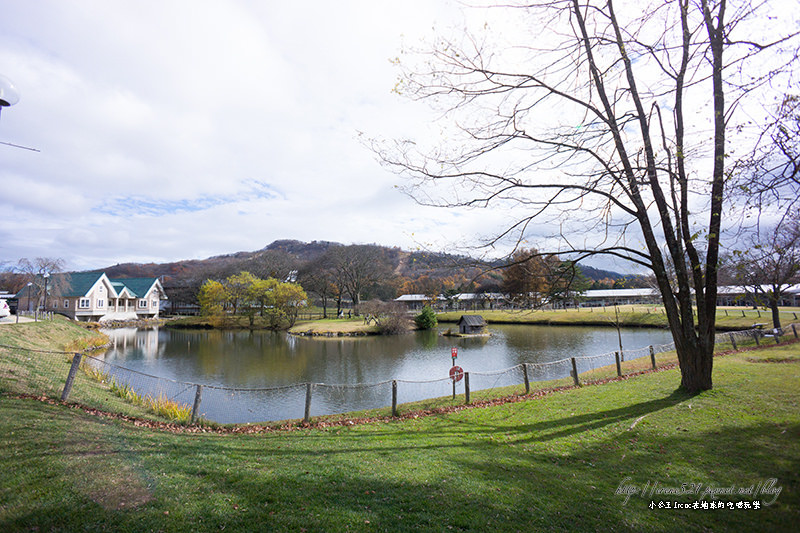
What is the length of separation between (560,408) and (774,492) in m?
5.80

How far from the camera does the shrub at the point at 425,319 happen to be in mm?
50688

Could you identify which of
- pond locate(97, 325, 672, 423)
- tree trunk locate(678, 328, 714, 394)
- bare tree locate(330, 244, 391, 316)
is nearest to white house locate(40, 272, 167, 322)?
pond locate(97, 325, 672, 423)

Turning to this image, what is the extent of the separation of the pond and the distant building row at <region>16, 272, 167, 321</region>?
21.8 metres

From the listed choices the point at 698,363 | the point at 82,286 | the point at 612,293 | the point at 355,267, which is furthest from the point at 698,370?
the point at 612,293

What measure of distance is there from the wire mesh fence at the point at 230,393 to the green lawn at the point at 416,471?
65.6 inches

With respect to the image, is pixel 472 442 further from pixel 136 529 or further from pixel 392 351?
Answer: pixel 392 351

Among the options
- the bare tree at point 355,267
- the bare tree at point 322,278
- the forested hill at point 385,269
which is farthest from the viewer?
the bare tree at point 322,278

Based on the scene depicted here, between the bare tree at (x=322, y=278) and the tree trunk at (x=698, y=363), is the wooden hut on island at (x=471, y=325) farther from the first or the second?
the tree trunk at (x=698, y=363)

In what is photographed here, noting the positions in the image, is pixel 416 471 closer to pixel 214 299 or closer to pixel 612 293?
pixel 214 299

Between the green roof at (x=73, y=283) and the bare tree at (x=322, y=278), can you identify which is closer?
the green roof at (x=73, y=283)

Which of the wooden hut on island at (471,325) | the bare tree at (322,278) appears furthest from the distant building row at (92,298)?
the wooden hut on island at (471,325)

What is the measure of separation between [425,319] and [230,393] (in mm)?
36838

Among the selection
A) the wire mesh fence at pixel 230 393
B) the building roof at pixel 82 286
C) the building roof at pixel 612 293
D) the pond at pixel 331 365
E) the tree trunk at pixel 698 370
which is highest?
the building roof at pixel 82 286

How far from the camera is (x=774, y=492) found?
4.02m
